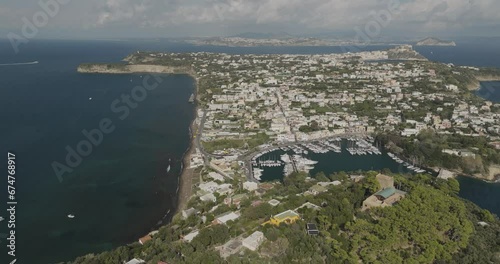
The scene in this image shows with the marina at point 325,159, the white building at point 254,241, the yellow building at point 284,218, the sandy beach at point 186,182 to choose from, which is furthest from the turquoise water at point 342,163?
the white building at point 254,241

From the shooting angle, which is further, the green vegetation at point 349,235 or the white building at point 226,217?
the white building at point 226,217

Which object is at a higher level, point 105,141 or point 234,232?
point 234,232

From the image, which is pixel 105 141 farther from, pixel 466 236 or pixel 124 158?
pixel 466 236

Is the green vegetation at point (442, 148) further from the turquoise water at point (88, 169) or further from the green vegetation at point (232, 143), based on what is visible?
the turquoise water at point (88, 169)

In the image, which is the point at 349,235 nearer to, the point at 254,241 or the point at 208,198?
the point at 254,241

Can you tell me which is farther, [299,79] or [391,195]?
[299,79]

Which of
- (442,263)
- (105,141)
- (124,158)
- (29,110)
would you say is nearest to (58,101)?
(29,110)
